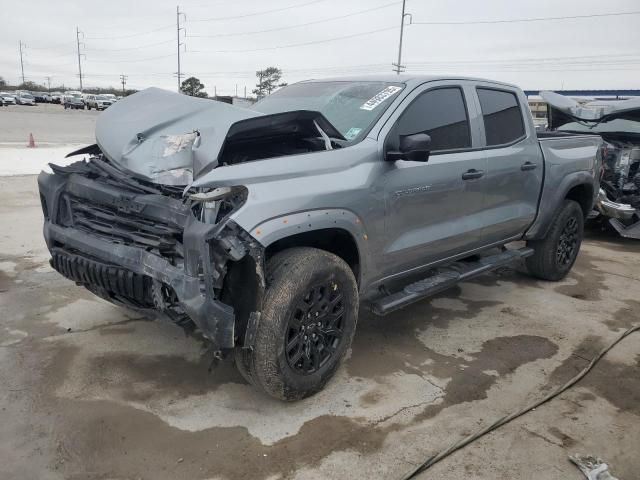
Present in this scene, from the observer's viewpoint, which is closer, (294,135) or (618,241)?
(294,135)

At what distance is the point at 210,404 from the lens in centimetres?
325

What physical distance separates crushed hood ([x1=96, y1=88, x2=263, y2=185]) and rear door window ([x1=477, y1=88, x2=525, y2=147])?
214 cm

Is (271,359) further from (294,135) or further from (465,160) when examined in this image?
(465,160)

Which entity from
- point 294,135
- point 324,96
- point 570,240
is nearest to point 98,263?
point 294,135

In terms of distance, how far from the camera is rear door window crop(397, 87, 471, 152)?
3.82 m

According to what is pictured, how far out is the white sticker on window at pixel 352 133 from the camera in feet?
11.7

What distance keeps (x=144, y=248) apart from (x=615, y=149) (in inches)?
310

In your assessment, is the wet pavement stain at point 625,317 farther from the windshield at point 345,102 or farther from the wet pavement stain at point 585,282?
the windshield at point 345,102

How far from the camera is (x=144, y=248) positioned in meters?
3.07

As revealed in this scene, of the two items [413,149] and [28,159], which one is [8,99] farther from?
[413,149]

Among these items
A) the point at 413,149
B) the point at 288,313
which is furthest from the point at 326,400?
the point at 413,149

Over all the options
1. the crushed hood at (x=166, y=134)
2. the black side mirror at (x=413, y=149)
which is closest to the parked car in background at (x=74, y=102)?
the crushed hood at (x=166, y=134)

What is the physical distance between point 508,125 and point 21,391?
4.29 meters

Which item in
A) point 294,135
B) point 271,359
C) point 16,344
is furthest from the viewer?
point 16,344
